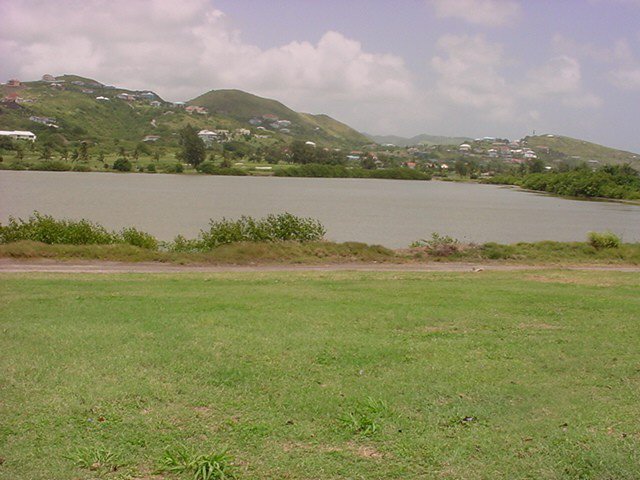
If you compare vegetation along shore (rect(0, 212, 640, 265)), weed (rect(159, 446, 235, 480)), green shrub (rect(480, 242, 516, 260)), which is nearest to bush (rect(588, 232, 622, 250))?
vegetation along shore (rect(0, 212, 640, 265))

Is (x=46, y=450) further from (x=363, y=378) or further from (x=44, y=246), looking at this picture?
(x=44, y=246)

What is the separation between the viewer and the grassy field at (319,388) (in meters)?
4.45

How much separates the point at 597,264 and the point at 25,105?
162 meters

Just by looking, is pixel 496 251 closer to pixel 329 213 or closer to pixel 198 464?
pixel 198 464

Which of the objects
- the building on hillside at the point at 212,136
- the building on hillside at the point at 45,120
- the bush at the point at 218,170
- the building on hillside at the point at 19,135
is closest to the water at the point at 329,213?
the bush at the point at 218,170

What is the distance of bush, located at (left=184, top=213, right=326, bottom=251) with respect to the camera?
21.5 metres

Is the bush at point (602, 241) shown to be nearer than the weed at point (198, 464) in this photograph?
No

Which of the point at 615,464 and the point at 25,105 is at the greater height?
the point at 25,105

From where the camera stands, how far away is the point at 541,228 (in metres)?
43.8

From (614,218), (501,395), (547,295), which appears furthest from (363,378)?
(614,218)

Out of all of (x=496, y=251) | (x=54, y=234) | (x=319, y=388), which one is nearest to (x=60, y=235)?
(x=54, y=234)

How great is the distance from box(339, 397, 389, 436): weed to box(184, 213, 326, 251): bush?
16271 millimetres

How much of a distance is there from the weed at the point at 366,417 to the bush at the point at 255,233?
16271mm

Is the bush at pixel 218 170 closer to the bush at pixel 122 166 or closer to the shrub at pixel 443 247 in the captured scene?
the bush at pixel 122 166
